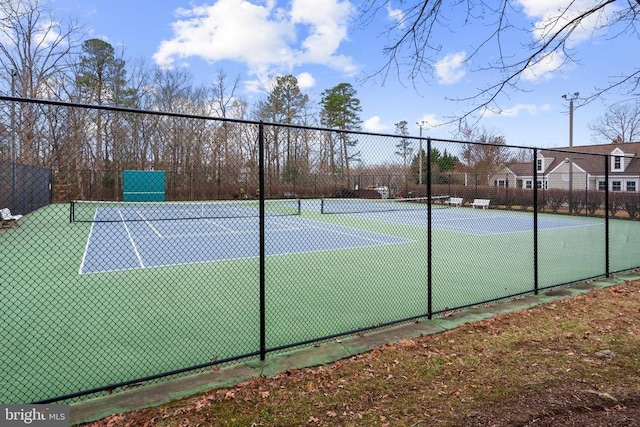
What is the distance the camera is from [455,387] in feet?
10.2

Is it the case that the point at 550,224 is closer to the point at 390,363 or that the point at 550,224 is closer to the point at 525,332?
the point at 525,332

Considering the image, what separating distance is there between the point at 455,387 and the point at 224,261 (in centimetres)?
604

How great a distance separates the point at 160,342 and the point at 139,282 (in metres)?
2.75

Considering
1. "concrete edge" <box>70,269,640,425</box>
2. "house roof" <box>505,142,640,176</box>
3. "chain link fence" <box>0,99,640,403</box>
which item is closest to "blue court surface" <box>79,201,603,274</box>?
"chain link fence" <box>0,99,640,403</box>

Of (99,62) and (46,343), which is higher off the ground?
(99,62)

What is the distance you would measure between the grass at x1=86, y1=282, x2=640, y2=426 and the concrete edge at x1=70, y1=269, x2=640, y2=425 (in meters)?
0.14

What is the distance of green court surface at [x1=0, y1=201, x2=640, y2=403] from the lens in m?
3.76

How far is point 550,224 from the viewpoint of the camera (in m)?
16.0

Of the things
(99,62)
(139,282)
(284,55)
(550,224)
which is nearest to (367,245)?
(139,282)

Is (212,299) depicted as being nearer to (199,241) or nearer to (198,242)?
(198,242)

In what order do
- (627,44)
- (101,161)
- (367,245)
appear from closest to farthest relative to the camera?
1. (627,44)
2. (101,161)
3. (367,245)

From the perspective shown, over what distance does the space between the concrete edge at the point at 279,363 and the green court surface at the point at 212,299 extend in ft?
1.03

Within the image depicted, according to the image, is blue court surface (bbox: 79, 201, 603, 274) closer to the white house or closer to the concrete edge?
the concrete edge

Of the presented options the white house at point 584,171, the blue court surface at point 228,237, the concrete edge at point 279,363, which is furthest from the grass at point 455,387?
the white house at point 584,171
